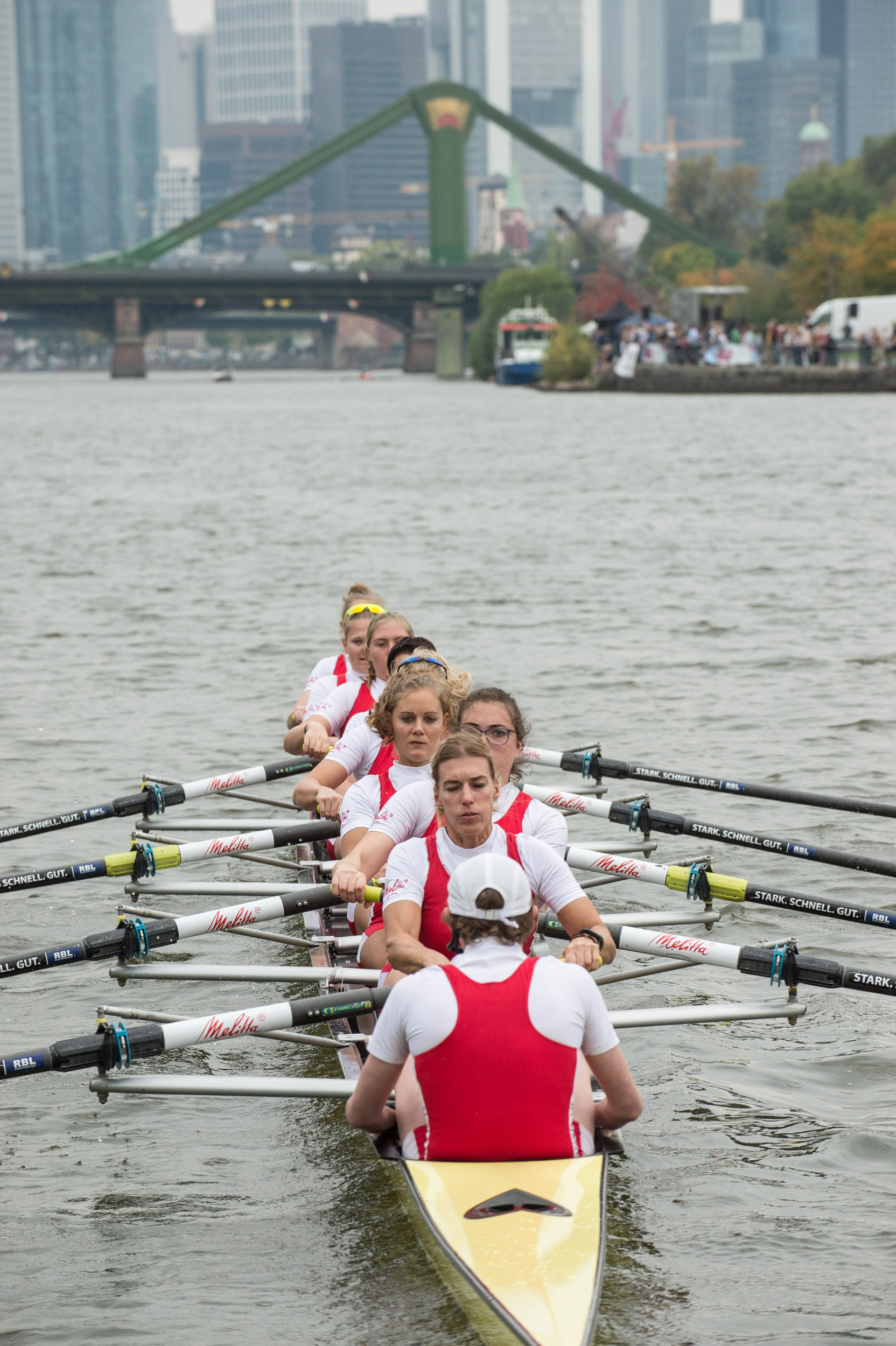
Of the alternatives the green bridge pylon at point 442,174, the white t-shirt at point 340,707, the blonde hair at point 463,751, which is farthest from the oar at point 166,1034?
the green bridge pylon at point 442,174

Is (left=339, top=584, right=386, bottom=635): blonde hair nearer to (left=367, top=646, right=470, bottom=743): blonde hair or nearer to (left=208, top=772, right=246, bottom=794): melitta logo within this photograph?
(left=208, top=772, right=246, bottom=794): melitta logo

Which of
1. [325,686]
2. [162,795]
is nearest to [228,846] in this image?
[162,795]

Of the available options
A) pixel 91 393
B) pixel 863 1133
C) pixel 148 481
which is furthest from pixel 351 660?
pixel 91 393

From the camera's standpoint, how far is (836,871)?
1069 cm

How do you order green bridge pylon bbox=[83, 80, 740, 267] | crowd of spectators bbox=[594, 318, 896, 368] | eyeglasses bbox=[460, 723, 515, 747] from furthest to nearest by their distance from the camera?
green bridge pylon bbox=[83, 80, 740, 267] < crowd of spectators bbox=[594, 318, 896, 368] < eyeglasses bbox=[460, 723, 515, 747]

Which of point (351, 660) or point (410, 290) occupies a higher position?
point (410, 290)

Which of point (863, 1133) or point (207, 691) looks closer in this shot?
point (863, 1133)

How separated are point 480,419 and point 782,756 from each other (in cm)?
5397

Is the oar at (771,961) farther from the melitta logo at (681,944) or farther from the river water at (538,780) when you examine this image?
the river water at (538,780)

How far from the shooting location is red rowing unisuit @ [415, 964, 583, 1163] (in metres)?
5.11

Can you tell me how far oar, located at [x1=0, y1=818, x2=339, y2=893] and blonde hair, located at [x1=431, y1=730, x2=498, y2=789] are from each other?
2.62m

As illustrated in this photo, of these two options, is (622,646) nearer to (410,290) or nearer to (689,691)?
(689,691)

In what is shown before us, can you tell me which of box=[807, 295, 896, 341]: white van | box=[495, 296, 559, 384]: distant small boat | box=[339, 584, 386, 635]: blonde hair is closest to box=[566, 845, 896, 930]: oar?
box=[339, 584, 386, 635]: blonde hair

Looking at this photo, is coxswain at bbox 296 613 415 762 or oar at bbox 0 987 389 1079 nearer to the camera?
oar at bbox 0 987 389 1079
